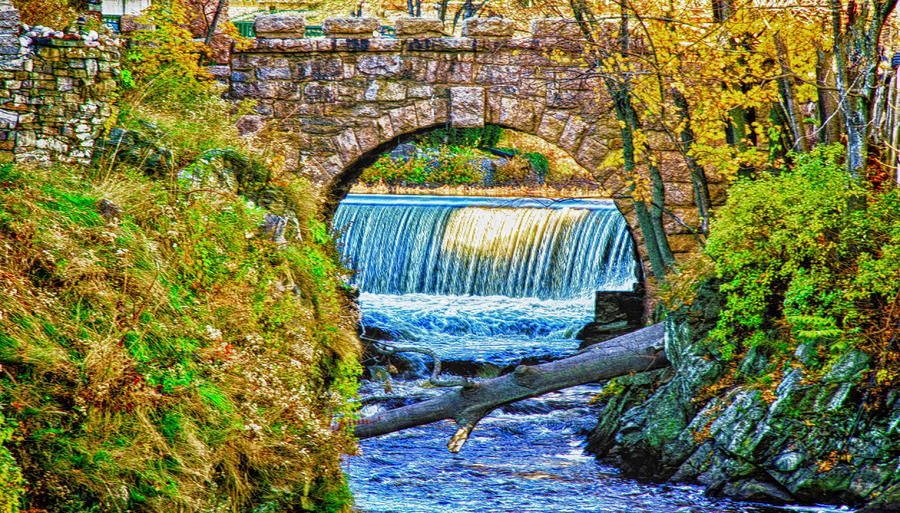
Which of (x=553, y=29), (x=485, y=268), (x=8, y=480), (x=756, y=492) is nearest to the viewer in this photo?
(x=8, y=480)

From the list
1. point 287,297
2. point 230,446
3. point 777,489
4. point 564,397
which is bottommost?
point 564,397

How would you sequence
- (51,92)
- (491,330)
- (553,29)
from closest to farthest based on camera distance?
1. (51,92)
2. (553,29)
3. (491,330)

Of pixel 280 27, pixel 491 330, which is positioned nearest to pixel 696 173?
pixel 491 330

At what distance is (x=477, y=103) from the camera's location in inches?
361

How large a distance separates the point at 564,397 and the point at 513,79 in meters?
3.61

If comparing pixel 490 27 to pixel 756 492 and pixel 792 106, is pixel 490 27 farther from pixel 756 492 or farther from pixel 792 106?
pixel 756 492

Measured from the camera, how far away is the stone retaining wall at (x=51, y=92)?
4094 mm

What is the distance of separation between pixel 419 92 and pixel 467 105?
0.58 m

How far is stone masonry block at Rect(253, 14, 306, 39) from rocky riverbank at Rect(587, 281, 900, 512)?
5.42 metres

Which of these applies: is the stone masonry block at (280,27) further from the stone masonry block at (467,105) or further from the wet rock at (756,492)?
the wet rock at (756,492)

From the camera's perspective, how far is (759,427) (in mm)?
5418

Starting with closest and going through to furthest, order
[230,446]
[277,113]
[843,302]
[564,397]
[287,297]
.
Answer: [230,446]
[287,297]
[843,302]
[564,397]
[277,113]

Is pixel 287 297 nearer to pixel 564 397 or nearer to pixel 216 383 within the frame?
pixel 216 383

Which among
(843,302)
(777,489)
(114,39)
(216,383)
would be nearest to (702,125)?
(843,302)
